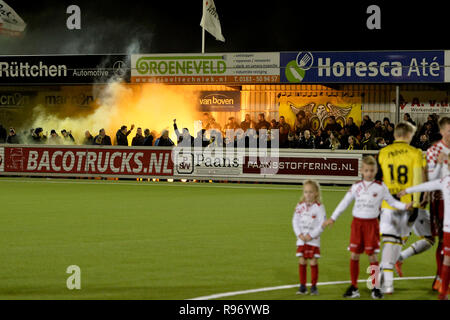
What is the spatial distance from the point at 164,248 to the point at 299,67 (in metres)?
17.9

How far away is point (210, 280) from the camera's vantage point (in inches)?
397

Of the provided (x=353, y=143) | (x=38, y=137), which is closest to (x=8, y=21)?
(x=38, y=137)

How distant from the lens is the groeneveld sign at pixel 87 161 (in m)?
28.0

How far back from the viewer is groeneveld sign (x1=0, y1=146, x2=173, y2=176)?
1104 inches

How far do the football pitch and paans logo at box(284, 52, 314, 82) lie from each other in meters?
8.04

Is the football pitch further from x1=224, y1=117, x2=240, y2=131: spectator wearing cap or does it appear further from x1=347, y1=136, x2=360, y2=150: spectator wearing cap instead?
x1=224, y1=117, x2=240, y2=131: spectator wearing cap

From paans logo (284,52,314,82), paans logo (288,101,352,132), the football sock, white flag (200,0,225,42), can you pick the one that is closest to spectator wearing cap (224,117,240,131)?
paans logo (288,101,352,132)

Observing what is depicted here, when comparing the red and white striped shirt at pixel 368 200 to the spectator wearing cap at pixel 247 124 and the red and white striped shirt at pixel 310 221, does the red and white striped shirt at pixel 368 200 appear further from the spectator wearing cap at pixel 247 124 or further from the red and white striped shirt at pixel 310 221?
the spectator wearing cap at pixel 247 124

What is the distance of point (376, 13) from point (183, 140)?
28.8 m

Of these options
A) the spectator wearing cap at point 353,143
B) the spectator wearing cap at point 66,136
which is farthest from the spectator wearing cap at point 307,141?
the spectator wearing cap at point 66,136

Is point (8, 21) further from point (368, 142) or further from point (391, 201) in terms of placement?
point (391, 201)

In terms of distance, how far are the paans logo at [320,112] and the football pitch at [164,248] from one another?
11.0 meters

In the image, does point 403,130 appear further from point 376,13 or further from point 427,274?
point 376,13

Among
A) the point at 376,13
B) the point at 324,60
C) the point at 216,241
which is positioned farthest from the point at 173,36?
the point at 216,241
